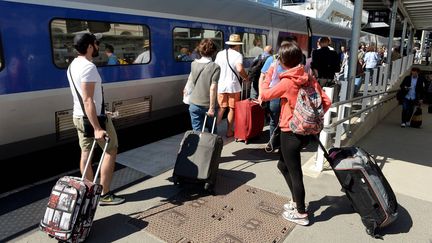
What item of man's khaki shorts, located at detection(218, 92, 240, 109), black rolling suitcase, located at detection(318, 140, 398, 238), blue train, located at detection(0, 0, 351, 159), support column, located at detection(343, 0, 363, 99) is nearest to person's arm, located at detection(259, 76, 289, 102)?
black rolling suitcase, located at detection(318, 140, 398, 238)

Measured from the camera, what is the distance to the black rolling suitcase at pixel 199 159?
359 centimetres

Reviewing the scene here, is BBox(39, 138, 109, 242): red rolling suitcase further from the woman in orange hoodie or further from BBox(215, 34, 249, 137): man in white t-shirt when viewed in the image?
BBox(215, 34, 249, 137): man in white t-shirt

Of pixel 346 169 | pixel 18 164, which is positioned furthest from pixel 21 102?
pixel 346 169

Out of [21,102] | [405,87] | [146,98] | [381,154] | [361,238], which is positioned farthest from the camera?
[405,87]

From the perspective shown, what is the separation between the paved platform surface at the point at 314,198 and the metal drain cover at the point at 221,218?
0.12 m

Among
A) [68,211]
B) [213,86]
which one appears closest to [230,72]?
[213,86]

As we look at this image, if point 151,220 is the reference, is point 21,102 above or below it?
above

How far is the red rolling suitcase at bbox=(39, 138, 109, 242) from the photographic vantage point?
2592mm

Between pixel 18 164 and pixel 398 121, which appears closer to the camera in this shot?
pixel 18 164

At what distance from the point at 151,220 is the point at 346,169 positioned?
5.98 ft

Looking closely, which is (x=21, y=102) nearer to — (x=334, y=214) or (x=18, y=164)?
(x=18, y=164)

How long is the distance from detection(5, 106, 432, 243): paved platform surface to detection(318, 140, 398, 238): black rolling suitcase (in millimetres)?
151

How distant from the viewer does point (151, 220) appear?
10.4 ft

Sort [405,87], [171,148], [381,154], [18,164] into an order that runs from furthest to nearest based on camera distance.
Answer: [405,87]
[381,154]
[171,148]
[18,164]
